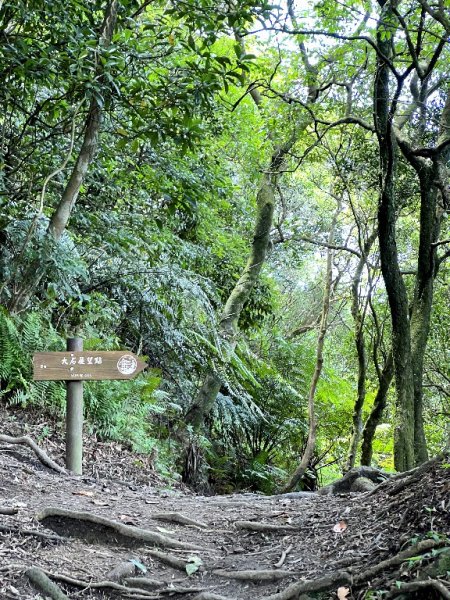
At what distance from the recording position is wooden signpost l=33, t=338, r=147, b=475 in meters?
6.07

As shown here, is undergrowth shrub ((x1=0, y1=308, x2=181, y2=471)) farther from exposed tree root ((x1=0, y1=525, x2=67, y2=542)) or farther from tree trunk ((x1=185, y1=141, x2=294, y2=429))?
exposed tree root ((x1=0, y1=525, x2=67, y2=542))

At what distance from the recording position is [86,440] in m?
7.25

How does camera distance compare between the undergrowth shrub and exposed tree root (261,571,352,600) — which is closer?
exposed tree root (261,571,352,600)

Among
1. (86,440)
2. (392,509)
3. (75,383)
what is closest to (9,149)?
(75,383)

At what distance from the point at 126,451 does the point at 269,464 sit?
4.90m

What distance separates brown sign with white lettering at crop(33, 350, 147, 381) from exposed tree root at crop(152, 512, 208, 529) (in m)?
1.70

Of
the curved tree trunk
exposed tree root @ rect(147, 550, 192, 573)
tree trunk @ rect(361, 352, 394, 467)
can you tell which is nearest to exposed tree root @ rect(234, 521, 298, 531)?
exposed tree root @ rect(147, 550, 192, 573)

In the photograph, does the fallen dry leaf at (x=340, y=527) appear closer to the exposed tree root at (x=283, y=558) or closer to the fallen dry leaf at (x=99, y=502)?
the exposed tree root at (x=283, y=558)

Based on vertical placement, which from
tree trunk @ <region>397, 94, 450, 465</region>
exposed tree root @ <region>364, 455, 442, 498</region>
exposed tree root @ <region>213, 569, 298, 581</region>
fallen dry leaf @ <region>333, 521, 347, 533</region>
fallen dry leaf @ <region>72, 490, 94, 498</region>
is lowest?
exposed tree root @ <region>213, 569, 298, 581</region>

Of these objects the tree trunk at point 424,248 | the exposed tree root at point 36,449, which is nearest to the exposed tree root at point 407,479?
the exposed tree root at point 36,449

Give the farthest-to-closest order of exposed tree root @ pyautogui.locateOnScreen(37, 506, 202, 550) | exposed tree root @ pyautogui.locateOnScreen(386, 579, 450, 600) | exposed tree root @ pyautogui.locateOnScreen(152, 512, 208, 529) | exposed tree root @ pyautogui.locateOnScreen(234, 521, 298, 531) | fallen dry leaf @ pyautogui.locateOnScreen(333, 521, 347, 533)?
exposed tree root @ pyautogui.locateOnScreen(152, 512, 208, 529) < exposed tree root @ pyautogui.locateOnScreen(234, 521, 298, 531) < exposed tree root @ pyautogui.locateOnScreen(37, 506, 202, 550) < fallen dry leaf @ pyautogui.locateOnScreen(333, 521, 347, 533) < exposed tree root @ pyautogui.locateOnScreen(386, 579, 450, 600)

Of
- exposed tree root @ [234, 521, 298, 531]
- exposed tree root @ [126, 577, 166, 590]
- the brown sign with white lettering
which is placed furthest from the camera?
the brown sign with white lettering

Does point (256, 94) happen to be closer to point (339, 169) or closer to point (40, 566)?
point (339, 169)

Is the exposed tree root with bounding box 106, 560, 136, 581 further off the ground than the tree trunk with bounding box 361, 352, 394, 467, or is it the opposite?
the tree trunk with bounding box 361, 352, 394, 467
